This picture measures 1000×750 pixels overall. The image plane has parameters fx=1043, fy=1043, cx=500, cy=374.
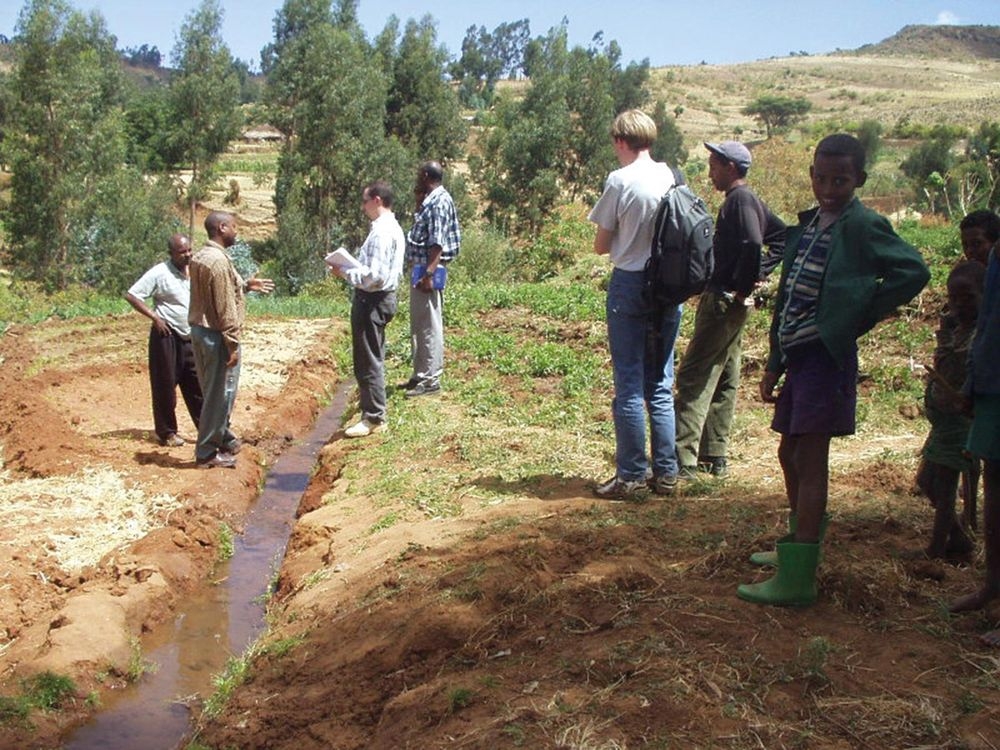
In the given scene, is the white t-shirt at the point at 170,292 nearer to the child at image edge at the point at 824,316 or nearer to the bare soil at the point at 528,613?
the bare soil at the point at 528,613

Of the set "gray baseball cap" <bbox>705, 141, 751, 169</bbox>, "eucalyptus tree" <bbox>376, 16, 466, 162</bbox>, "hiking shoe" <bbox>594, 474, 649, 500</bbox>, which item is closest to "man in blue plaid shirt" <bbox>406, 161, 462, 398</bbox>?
"gray baseball cap" <bbox>705, 141, 751, 169</bbox>

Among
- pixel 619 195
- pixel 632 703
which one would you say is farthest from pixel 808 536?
pixel 619 195

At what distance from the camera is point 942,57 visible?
119 m

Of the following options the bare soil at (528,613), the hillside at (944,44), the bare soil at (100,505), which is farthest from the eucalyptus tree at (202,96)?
the hillside at (944,44)

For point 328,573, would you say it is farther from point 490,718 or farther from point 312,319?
point 312,319

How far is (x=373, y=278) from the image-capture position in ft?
25.8

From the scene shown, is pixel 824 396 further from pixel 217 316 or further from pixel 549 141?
pixel 549 141

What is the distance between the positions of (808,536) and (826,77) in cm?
10955

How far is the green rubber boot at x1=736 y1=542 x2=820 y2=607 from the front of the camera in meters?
3.86

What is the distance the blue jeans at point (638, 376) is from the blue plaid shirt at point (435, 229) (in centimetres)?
296

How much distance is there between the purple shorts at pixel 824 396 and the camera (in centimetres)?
394

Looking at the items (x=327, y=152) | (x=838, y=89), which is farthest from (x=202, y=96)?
(x=838, y=89)

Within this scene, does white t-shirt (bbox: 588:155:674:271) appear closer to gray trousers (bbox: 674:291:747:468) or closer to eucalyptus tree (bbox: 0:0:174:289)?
gray trousers (bbox: 674:291:747:468)

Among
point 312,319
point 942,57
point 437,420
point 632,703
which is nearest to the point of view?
point 632,703
